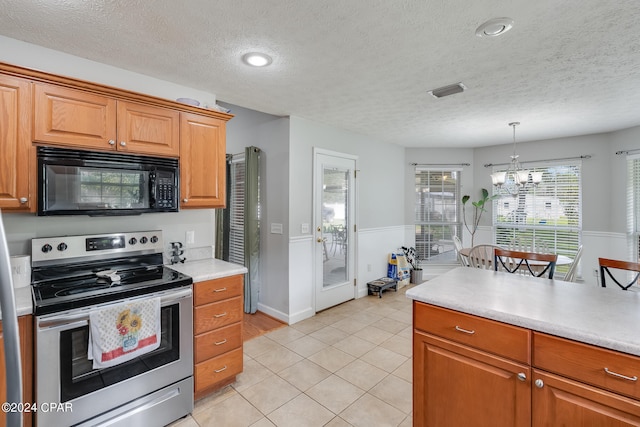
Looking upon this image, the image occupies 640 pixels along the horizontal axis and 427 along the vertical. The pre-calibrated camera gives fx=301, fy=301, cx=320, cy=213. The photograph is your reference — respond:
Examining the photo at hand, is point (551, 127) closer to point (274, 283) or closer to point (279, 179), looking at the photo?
point (279, 179)

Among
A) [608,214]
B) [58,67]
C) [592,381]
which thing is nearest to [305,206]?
[58,67]

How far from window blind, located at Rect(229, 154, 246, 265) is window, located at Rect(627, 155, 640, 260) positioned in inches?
213

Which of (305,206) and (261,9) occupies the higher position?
(261,9)

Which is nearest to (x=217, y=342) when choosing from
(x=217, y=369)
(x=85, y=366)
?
(x=217, y=369)

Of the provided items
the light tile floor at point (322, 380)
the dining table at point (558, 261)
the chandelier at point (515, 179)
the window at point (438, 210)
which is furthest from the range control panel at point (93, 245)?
the window at point (438, 210)

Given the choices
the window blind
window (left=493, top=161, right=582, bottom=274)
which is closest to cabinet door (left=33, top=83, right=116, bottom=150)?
the window blind

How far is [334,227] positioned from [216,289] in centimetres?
225

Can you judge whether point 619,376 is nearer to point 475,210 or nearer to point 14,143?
point 14,143

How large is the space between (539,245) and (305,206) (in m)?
4.15

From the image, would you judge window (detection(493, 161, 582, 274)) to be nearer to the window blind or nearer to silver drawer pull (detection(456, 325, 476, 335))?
silver drawer pull (detection(456, 325, 476, 335))

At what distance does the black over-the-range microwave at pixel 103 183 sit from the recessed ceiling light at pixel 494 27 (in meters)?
2.35

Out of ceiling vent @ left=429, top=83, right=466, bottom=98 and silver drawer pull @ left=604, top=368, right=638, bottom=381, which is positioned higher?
ceiling vent @ left=429, top=83, right=466, bottom=98

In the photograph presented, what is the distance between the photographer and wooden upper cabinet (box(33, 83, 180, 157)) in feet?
6.25

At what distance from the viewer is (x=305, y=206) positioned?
12.6ft
